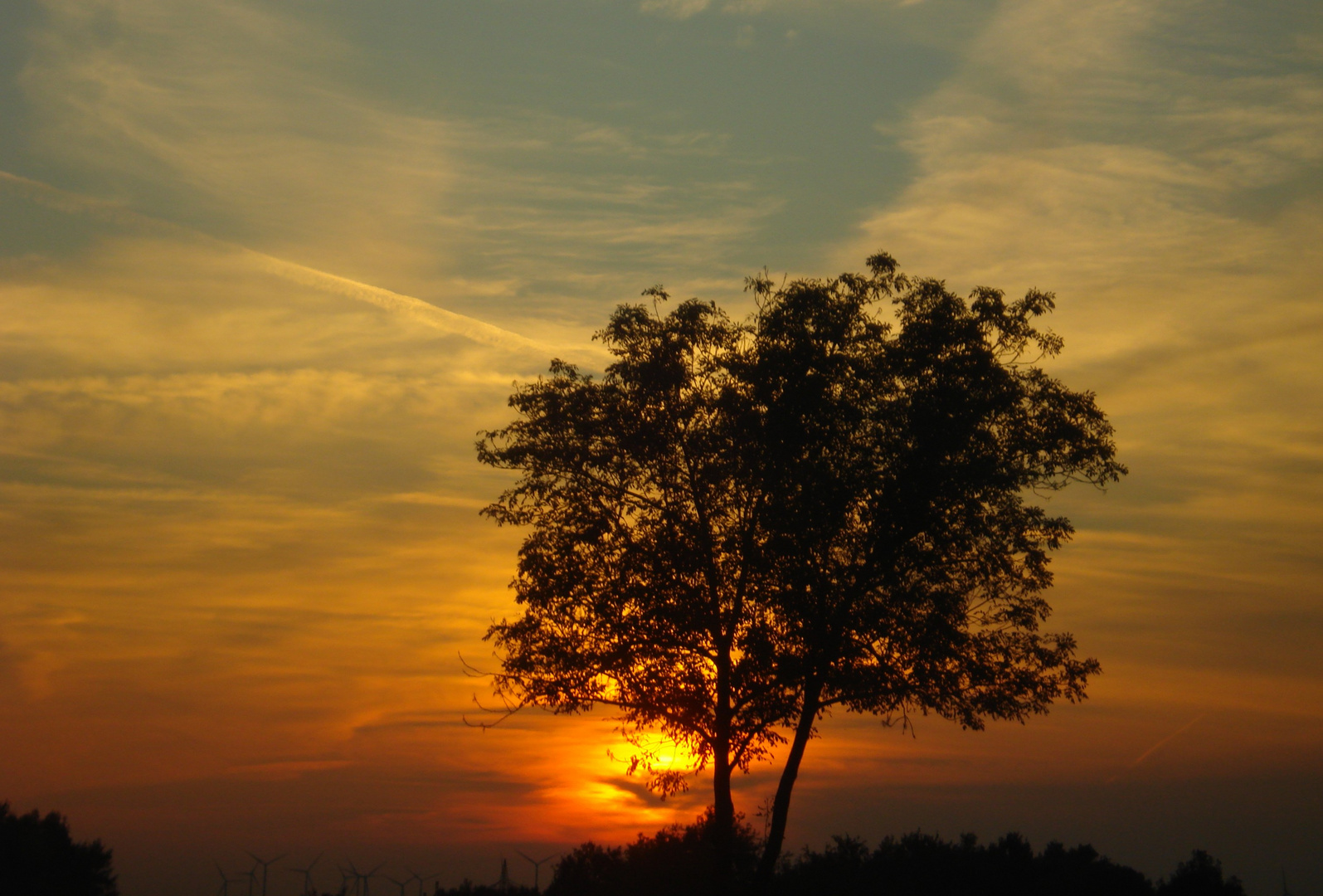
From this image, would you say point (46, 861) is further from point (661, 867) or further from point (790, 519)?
point (790, 519)

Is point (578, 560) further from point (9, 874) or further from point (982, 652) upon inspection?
point (9, 874)

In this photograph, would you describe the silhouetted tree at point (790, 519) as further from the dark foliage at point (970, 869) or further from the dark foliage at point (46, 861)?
the dark foliage at point (46, 861)

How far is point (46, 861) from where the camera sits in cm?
7900

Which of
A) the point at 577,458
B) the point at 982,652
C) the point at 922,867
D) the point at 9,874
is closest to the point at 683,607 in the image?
the point at 577,458

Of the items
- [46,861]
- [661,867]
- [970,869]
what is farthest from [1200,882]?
[46,861]

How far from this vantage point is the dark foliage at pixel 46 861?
7650 centimetres

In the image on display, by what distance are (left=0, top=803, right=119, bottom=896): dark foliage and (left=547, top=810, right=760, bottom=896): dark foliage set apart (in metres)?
53.1

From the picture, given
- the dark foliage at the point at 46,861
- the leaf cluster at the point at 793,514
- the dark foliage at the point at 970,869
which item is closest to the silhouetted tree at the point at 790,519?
the leaf cluster at the point at 793,514

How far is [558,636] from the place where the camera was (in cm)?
3359

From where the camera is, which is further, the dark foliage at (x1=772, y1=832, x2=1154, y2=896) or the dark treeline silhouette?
the dark foliage at (x1=772, y1=832, x2=1154, y2=896)

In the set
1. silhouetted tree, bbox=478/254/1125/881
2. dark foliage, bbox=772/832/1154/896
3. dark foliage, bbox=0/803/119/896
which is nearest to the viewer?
silhouetted tree, bbox=478/254/1125/881

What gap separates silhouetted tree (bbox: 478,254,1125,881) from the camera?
103 ft

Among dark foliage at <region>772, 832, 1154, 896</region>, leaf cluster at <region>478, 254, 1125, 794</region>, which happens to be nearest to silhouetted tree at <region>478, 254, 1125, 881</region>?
leaf cluster at <region>478, 254, 1125, 794</region>

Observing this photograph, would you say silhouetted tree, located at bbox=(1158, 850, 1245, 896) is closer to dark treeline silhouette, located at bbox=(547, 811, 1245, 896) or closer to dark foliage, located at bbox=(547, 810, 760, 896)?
dark treeline silhouette, located at bbox=(547, 811, 1245, 896)
